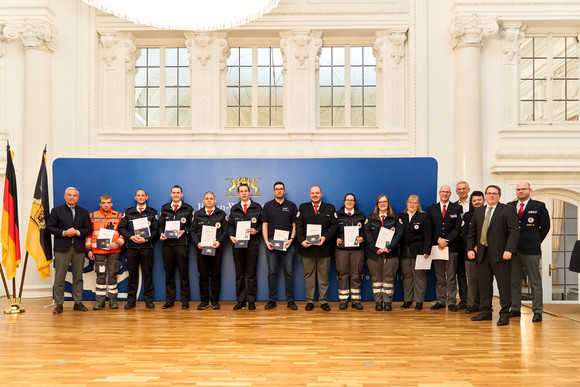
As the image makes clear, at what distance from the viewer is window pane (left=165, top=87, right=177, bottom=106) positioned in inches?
408

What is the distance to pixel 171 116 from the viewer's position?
10.4 meters

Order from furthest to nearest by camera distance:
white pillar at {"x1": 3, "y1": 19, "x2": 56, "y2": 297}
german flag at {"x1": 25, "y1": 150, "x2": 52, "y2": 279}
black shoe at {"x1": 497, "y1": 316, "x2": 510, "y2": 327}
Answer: white pillar at {"x1": 3, "y1": 19, "x2": 56, "y2": 297} → german flag at {"x1": 25, "y1": 150, "x2": 52, "y2": 279} → black shoe at {"x1": 497, "y1": 316, "x2": 510, "y2": 327}

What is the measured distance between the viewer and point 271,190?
7980mm

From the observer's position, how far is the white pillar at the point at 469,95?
933cm

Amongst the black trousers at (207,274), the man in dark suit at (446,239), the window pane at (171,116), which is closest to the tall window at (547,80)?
the man in dark suit at (446,239)

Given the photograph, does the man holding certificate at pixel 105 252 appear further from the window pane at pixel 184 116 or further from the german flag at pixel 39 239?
the window pane at pixel 184 116

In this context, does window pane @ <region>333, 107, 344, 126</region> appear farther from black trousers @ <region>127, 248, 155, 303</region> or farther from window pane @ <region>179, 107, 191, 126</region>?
black trousers @ <region>127, 248, 155, 303</region>

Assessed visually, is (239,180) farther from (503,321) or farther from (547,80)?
(547,80)

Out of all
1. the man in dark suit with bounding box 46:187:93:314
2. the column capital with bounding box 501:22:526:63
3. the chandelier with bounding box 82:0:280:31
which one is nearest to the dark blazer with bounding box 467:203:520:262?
the chandelier with bounding box 82:0:280:31

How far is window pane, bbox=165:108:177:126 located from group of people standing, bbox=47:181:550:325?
3109 millimetres

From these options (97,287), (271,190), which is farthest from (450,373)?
(97,287)

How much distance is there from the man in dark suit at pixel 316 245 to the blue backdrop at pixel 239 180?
17.2 inches

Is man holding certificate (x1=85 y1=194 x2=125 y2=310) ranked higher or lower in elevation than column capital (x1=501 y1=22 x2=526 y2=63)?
lower

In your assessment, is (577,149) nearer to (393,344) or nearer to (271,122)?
(271,122)
